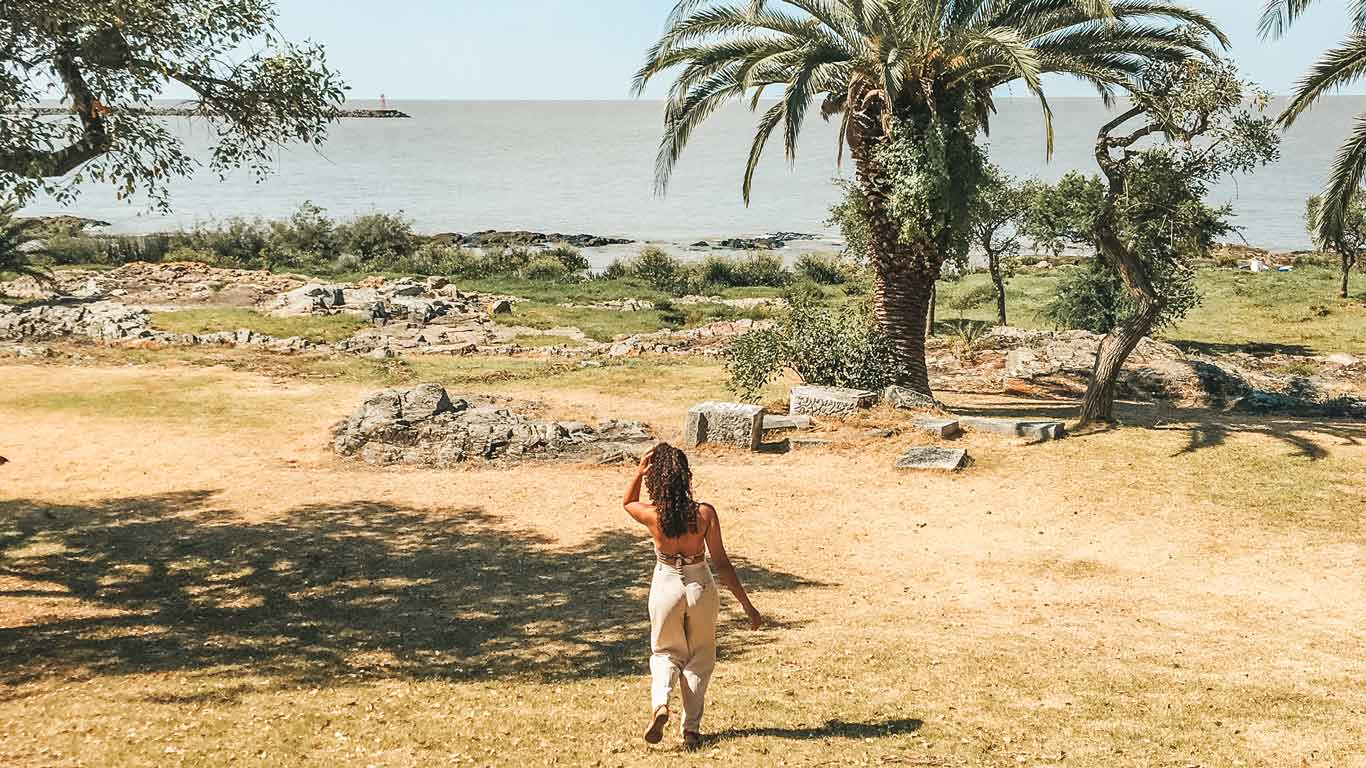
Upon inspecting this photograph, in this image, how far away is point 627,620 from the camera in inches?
425

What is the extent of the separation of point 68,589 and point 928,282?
14357 mm

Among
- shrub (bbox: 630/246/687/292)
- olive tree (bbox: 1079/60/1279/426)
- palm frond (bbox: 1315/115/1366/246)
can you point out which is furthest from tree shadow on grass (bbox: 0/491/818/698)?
shrub (bbox: 630/246/687/292)

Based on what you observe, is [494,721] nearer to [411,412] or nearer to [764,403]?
[411,412]

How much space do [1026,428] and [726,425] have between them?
4.79 metres

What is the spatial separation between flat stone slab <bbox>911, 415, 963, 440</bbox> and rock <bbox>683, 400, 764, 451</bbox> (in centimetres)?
261

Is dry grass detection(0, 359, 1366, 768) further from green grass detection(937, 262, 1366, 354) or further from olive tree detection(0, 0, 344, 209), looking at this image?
green grass detection(937, 262, 1366, 354)

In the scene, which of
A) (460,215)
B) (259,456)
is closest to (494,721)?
(259,456)

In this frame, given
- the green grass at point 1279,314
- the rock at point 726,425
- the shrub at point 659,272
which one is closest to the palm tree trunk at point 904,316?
the rock at point 726,425

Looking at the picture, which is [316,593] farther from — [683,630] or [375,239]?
[375,239]

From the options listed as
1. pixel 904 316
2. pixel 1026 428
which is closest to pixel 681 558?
pixel 1026 428

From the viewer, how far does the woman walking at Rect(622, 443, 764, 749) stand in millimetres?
7121

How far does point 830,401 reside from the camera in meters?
19.5

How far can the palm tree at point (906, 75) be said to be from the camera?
18328 mm

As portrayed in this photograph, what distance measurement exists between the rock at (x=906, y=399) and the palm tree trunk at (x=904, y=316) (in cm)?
36
